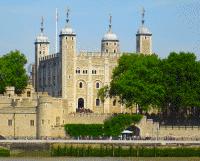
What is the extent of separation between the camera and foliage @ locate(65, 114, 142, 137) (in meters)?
93.1

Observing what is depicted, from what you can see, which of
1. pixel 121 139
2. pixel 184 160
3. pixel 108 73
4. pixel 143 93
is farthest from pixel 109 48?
pixel 184 160

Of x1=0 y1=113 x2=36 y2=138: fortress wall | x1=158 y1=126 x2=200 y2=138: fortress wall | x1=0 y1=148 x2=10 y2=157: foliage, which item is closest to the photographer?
x1=0 y1=148 x2=10 y2=157: foliage

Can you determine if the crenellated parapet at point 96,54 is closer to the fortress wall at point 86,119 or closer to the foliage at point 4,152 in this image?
the fortress wall at point 86,119

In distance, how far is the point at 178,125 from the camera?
95625mm

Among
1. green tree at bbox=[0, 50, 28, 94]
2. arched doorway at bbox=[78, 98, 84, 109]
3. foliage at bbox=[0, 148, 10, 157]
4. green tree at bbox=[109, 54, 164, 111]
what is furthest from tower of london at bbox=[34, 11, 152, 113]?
foliage at bbox=[0, 148, 10, 157]

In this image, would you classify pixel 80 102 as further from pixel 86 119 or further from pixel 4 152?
pixel 4 152

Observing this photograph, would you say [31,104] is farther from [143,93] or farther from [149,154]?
[149,154]

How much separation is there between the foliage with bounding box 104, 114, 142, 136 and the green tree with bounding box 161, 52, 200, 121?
4.60m

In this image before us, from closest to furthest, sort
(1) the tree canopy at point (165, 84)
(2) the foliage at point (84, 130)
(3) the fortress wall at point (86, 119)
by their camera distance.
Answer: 1. (2) the foliage at point (84, 130)
2. (3) the fortress wall at point (86, 119)
3. (1) the tree canopy at point (165, 84)

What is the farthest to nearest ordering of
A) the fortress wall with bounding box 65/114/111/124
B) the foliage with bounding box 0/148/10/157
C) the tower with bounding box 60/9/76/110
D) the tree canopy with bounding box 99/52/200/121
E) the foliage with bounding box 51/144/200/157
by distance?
the tower with bounding box 60/9/76/110, the tree canopy with bounding box 99/52/200/121, the fortress wall with bounding box 65/114/111/124, the foliage with bounding box 0/148/10/157, the foliage with bounding box 51/144/200/157

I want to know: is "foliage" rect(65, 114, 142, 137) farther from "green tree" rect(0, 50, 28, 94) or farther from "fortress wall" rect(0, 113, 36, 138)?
"green tree" rect(0, 50, 28, 94)

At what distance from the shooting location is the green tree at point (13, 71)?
366ft

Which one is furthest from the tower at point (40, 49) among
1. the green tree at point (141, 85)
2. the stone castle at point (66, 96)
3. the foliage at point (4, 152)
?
the foliage at point (4, 152)

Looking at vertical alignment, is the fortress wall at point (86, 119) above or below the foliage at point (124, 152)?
above
